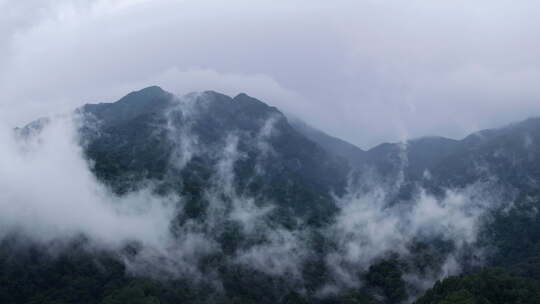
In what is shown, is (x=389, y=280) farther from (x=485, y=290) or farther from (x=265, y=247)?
(x=485, y=290)

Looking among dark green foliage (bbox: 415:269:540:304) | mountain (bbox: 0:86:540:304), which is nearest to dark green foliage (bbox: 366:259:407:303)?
mountain (bbox: 0:86:540:304)

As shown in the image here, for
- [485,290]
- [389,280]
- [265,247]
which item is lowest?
[485,290]

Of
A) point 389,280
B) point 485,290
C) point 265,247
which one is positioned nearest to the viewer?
point 485,290

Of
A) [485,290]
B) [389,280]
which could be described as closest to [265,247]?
[389,280]

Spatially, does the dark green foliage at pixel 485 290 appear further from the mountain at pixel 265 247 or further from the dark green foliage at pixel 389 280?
the dark green foliage at pixel 389 280

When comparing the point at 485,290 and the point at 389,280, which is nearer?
the point at 485,290

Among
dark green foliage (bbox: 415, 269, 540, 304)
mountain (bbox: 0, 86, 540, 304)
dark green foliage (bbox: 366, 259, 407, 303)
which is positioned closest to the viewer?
dark green foliage (bbox: 415, 269, 540, 304)

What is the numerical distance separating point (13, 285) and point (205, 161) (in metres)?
79.7

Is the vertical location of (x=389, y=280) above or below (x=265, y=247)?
below

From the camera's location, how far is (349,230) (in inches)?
7308

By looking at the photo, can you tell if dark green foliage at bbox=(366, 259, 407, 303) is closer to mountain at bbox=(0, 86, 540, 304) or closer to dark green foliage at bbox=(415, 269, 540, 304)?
mountain at bbox=(0, 86, 540, 304)

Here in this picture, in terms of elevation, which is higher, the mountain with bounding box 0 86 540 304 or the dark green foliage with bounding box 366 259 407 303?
the mountain with bounding box 0 86 540 304

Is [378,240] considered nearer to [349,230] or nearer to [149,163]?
[349,230]

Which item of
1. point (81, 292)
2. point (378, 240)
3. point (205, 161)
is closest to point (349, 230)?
point (378, 240)
